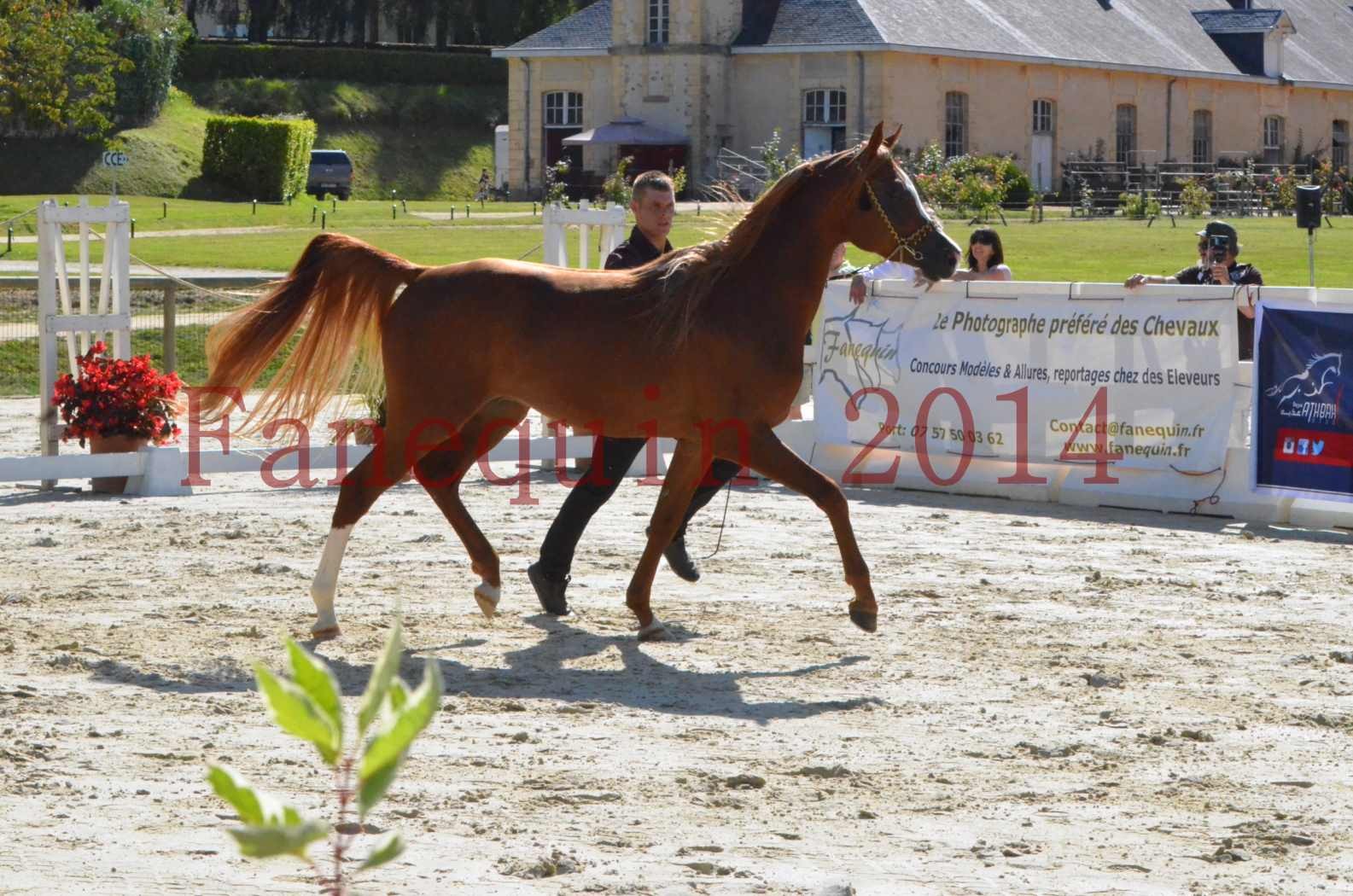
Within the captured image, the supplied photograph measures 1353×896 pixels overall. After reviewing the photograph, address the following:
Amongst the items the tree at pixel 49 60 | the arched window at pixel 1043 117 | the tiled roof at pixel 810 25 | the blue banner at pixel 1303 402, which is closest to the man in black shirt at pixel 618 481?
the blue banner at pixel 1303 402

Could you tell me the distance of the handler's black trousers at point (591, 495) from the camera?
7602 millimetres

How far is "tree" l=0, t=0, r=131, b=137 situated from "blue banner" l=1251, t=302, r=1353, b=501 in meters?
33.0

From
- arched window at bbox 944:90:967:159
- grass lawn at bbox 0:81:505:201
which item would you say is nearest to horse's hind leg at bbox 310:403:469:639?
grass lawn at bbox 0:81:505:201

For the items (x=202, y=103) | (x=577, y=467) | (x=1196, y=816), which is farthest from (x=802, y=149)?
(x=1196, y=816)

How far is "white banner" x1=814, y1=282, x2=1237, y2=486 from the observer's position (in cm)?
1111

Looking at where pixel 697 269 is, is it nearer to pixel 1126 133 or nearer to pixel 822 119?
pixel 822 119

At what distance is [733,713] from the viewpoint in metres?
5.95

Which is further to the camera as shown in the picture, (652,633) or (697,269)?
(652,633)

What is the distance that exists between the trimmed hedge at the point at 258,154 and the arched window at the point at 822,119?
1360 cm

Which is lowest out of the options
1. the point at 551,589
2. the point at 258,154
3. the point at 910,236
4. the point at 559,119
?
the point at 551,589

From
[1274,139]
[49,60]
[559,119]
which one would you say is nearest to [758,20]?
[559,119]

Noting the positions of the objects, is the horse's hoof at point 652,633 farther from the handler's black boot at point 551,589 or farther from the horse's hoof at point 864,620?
the horse's hoof at point 864,620

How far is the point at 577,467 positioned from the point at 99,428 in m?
3.34

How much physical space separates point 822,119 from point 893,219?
43371 mm
